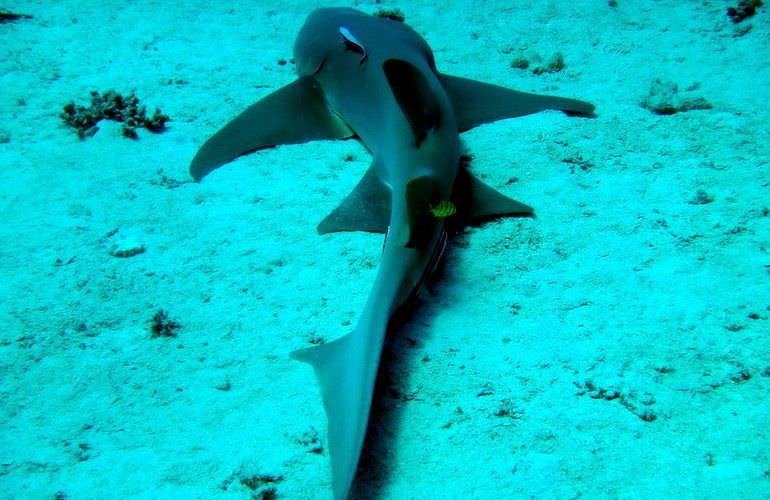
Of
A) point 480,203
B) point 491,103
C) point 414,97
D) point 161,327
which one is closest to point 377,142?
point 414,97

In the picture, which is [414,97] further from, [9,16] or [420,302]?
[9,16]

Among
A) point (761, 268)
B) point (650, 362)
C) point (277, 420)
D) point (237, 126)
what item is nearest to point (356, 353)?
point (277, 420)

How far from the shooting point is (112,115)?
4.92 meters

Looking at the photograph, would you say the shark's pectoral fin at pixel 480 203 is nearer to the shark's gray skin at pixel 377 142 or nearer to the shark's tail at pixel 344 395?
the shark's gray skin at pixel 377 142

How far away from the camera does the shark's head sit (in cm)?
453

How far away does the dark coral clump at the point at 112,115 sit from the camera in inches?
189

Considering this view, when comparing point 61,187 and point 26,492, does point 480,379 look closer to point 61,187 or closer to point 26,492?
point 26,492

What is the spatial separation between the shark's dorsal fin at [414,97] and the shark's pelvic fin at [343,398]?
1552 millimetres

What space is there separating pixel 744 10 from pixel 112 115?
6.63 meters

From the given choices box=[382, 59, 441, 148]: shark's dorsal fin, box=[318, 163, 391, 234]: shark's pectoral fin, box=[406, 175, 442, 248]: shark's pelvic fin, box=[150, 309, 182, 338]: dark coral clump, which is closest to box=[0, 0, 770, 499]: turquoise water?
box=[150, 309, 182, 338]: dark coral clump

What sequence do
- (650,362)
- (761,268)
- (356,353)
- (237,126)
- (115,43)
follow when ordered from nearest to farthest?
(356,353)
(650,362)
(761,268)
(237,126)
(115,43)

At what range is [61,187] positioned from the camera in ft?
14.0

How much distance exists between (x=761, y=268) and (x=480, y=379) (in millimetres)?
1934

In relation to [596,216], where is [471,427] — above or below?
below
